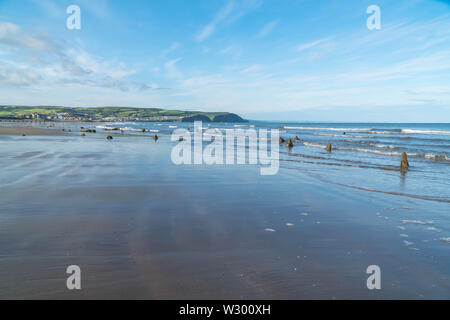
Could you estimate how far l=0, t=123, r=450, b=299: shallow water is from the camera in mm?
3775

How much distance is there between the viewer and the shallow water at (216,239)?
378 centimetres

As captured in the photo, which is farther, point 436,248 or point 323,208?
point 323,208

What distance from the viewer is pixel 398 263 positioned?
15.0 feet

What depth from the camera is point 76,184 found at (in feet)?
31.4

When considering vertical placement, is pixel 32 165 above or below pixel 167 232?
above

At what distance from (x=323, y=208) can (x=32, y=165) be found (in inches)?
540

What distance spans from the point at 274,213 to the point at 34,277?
5.28m

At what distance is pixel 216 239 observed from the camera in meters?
5.30

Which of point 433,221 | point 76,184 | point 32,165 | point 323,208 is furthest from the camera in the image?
point 32,165
